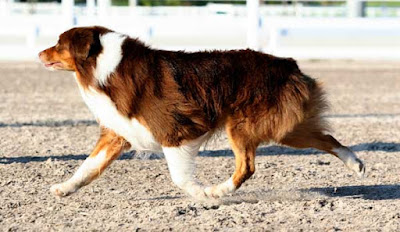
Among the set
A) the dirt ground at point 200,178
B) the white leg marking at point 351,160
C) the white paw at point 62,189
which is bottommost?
the dirt ground at point 200,178

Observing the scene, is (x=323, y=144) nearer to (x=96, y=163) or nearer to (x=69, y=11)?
(x=96, y=163)

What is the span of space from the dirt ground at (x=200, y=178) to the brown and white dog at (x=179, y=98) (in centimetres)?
36

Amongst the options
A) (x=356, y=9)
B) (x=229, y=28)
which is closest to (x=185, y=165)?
(x=229, y=28)

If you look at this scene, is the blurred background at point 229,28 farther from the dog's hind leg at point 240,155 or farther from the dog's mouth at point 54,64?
the dog's mouth at point 54,64

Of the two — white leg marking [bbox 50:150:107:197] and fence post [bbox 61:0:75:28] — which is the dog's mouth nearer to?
white leg marking [bbox 50:150:107:197]

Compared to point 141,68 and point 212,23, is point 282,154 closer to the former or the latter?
point 141,68

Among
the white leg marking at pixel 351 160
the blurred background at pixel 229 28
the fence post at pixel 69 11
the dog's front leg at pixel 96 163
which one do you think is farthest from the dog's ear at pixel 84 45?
the fence post at pixel 69 11

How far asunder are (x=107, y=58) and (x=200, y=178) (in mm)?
1821

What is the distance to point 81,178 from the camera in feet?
22.4

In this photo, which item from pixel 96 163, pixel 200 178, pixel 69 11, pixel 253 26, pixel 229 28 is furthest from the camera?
pixel 229 28

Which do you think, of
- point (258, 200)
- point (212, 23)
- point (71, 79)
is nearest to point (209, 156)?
point (258, 200)

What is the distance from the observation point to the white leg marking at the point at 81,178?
680 centimetres

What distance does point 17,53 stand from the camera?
69.2 feet

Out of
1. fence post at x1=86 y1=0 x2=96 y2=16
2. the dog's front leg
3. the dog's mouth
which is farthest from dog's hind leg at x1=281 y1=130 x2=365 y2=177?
fence post at x1=86 y1=0 x2=96 y2=16
